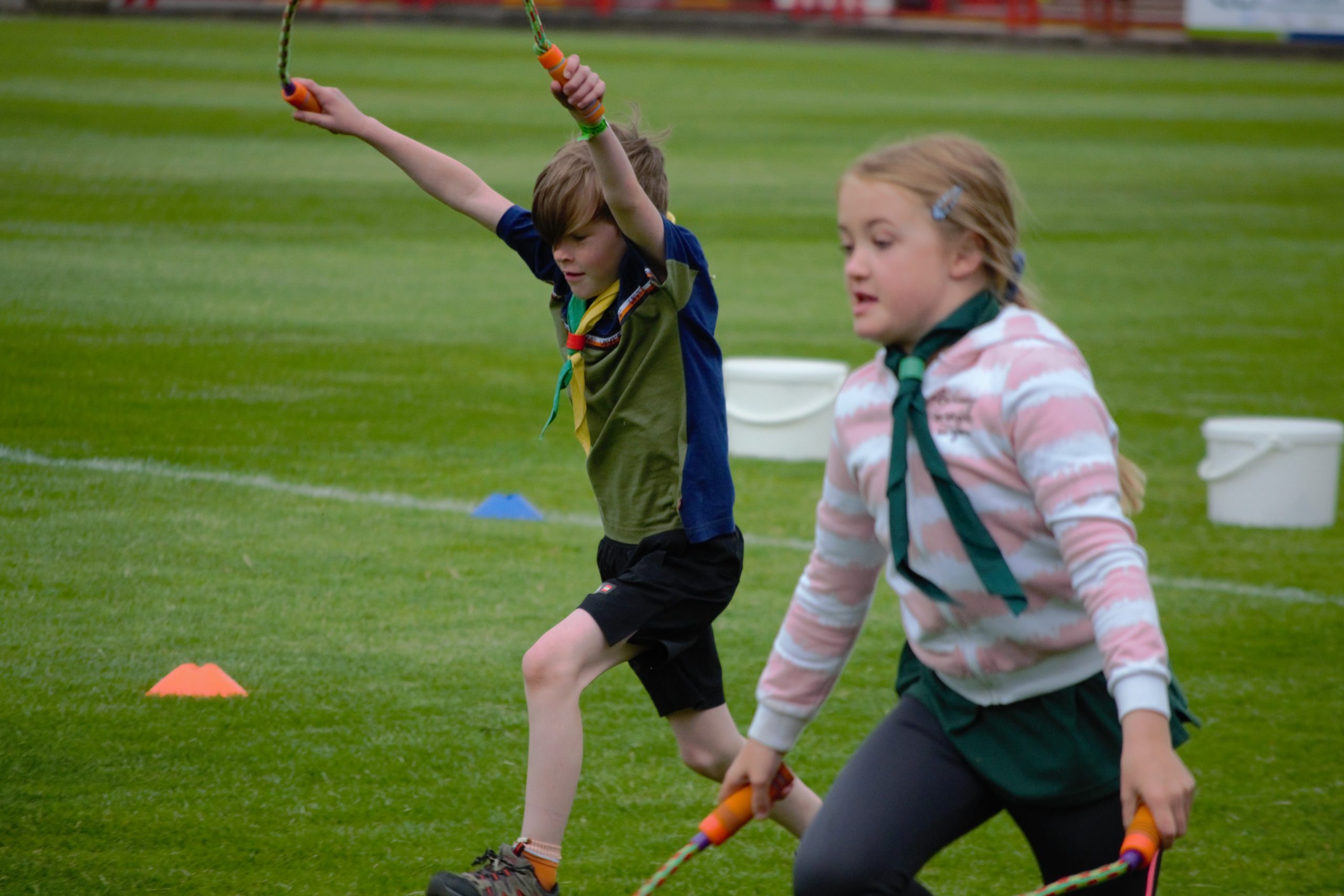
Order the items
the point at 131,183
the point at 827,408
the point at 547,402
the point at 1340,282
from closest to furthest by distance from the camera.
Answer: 1. the point at 827,408
2. the point at 547,402
3. the point at 1340,282
4. the point at 131,183

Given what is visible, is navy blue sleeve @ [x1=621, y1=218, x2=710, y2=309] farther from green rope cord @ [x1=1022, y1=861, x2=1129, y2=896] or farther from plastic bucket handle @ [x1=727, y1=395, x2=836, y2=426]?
plastic bucket handle @ [x1=727, y1=395, x2=836, y2=426]

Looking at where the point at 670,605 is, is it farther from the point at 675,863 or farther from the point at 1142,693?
the point at 1142,693

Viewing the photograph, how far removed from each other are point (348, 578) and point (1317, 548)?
13.3ft

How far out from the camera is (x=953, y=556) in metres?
2.71

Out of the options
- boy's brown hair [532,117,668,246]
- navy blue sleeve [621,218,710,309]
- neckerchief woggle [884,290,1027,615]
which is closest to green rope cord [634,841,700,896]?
neckerchief woggle [884,290,1027,615]

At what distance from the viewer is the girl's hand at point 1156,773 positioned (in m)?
2.39

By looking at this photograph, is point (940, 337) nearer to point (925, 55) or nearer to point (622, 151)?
point (622, 151)

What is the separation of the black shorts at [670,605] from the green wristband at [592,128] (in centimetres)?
85

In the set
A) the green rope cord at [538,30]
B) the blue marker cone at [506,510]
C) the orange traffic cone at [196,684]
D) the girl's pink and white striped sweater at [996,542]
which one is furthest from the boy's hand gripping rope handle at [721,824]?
the blue marker cone at [506,510]

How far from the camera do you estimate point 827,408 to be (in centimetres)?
830

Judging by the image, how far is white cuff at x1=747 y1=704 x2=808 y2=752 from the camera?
2.80m

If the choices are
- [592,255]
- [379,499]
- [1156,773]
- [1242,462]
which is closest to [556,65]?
[592,255]

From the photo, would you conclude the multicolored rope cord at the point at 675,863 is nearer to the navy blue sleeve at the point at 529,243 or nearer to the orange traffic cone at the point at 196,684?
the navy blue sleeve at the point at 529,243

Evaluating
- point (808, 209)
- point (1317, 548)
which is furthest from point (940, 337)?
point (808, 209)
